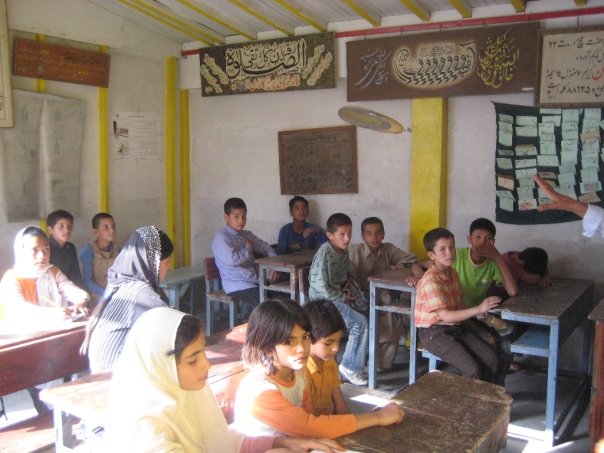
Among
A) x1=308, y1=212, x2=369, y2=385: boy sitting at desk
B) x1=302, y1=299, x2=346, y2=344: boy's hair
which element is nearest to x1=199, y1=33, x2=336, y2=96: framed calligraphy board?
x1=308, y1=212, x2=369, y2=385: boy sitting at desk

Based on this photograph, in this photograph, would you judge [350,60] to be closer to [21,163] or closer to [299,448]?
[21,163]

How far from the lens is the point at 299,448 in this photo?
2025mm

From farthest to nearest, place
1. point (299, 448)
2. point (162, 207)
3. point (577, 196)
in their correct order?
1. point (162, 207)
2. point (577, 196)
3. point (299, 448)

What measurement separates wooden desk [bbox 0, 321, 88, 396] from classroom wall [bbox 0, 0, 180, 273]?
235cm

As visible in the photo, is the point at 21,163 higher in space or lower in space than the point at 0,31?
lower

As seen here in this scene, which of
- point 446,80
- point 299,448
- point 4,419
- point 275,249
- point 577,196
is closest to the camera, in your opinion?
point 299,448

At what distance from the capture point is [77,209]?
5.88 m

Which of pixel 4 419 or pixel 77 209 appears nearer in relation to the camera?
pixel 4 419

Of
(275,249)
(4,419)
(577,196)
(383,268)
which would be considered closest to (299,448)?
(4,419)

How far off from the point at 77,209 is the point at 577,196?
170 inches

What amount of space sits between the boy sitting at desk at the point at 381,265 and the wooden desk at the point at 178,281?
1.62 meters

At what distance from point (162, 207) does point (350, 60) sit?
2.68 m

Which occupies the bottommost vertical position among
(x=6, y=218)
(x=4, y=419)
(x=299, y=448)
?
(x=4, y=419)

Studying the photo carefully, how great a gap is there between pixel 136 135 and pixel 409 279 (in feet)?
11.7
